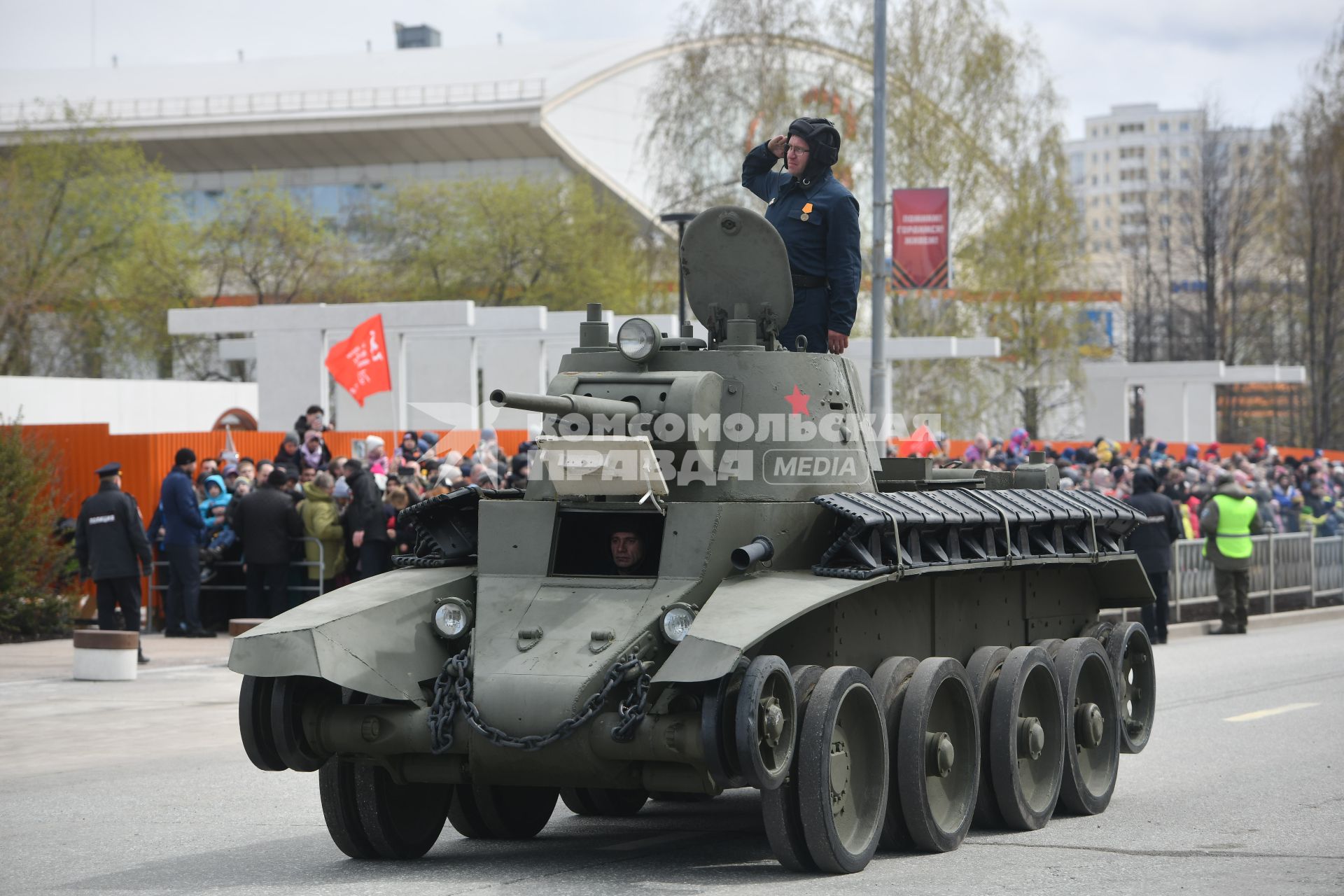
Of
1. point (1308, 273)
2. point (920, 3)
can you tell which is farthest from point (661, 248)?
point (1308, 273)

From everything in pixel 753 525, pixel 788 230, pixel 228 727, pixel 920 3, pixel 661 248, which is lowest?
pixel 228 727

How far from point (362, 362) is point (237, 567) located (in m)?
5.45

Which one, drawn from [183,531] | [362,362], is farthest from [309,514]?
[362,362]

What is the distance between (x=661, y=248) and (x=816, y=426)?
3639cm

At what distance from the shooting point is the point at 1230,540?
75.1 ft

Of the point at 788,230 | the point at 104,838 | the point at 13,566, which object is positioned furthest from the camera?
the point at 13,566

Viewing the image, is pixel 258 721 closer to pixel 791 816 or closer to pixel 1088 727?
pixel 791 816

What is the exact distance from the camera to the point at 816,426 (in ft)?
33.6

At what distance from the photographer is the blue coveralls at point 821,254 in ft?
35.9

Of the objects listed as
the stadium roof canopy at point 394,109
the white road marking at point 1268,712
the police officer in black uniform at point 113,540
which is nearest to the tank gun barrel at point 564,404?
the white road marking at point 1268,712

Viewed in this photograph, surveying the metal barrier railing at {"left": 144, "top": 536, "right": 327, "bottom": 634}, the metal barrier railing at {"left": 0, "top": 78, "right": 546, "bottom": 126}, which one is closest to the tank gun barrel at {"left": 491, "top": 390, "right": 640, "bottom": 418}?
the metal barrier railing at {"left": 144, "top": 536, "right": 327, "bottom": 634}

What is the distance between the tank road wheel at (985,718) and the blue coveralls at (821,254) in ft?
6.79

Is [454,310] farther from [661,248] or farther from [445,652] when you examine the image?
[445,652]

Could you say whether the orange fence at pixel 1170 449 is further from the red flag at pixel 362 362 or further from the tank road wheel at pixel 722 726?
the tank road wheel at pixel 722 726
